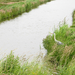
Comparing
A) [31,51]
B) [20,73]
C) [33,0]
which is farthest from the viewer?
[33,0]

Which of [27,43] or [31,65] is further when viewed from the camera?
[27,43]

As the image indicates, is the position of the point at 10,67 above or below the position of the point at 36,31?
above

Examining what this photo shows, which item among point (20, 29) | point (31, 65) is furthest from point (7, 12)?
point (31, 65)

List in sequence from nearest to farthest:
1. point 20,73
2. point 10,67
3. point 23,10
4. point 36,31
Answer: point 20,73 → point 10,67 → point 36,31 → point 23,10

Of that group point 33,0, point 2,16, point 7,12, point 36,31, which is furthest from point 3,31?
point 33,0

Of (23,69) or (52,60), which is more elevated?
(23,69)

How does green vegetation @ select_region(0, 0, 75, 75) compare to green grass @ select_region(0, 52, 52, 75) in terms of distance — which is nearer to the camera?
green grass @ select_region(0, 52, 52, 75)

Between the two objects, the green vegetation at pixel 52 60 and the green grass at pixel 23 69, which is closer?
the green grass at pixel 23 69

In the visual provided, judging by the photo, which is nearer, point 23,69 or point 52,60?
point 23,69

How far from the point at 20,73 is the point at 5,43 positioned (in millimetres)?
7401

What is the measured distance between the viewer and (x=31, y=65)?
14.9 feet

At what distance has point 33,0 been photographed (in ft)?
112

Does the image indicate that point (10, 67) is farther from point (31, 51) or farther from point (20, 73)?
point (31, 51)

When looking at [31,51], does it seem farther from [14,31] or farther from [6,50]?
[14,31]
